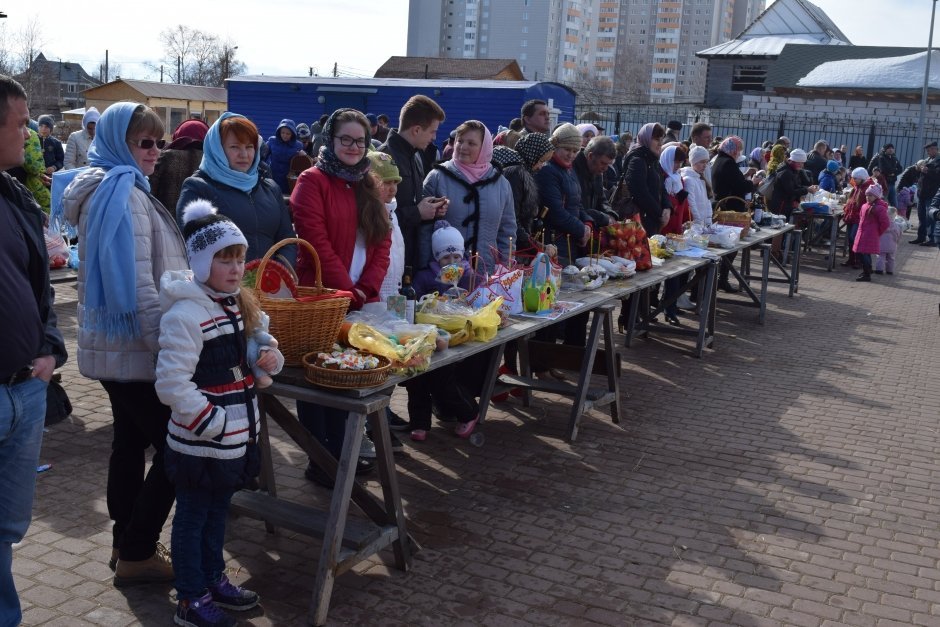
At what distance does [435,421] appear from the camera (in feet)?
20.6

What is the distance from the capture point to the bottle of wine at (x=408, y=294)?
450 cm

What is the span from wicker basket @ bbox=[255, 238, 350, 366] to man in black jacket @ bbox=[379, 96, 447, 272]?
1.65 m

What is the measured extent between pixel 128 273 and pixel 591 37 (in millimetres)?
140797

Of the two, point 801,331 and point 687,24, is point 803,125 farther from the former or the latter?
point 687,24

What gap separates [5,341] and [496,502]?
9.54 feet

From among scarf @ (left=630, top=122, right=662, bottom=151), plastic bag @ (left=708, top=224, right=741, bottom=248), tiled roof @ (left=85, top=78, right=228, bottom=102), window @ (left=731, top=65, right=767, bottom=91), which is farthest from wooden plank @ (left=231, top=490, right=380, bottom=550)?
window @ (left=731, top=65, right=767, bottom=91)

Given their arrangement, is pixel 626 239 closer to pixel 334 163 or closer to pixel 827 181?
pixel 334 163

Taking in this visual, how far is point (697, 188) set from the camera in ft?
31.9

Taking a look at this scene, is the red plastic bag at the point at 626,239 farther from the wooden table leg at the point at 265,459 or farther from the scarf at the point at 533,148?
the wooden table leg at the point at 265,459

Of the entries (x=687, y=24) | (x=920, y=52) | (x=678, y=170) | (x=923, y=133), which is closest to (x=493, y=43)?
(x=687, y=24)

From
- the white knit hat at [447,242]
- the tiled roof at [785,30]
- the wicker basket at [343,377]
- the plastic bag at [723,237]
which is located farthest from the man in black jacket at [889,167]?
the tiled roof at [785,30]

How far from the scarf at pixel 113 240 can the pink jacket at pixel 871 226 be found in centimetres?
1253

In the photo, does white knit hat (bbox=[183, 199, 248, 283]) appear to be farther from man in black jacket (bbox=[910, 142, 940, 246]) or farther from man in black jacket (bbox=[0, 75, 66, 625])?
man in black jacket (bbox=[910, 142, 940, 246])

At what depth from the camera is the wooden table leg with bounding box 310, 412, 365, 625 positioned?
3.62 meters
